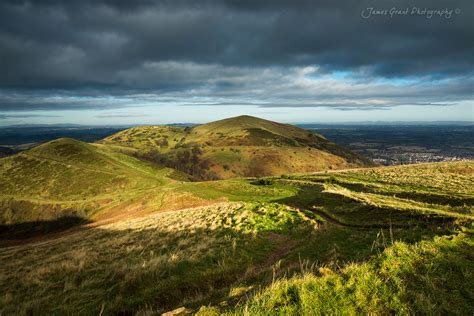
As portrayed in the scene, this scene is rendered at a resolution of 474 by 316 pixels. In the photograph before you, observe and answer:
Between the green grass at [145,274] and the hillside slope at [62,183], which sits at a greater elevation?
the green grass at [145,274]

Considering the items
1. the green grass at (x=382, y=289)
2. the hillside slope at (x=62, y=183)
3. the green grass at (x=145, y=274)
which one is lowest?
the hillside slope at (x=62, y=183)

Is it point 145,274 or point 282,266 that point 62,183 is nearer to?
point 145,274

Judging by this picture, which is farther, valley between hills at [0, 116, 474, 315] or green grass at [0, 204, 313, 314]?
green grass at [0, 204, 313, 314]

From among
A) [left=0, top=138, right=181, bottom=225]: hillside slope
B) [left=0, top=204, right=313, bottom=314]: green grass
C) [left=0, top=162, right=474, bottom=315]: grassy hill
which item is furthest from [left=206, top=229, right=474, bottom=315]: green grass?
[left=0, top=138, right=181, bottom=225]: hillside slope

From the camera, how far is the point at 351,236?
50.6ft

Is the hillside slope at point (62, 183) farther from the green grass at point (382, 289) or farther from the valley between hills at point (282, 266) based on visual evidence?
the green grass at point (382, 289)

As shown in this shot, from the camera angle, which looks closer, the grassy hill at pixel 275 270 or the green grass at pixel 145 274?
the grassy hill at pixel 275 270

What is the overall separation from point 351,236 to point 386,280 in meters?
8.77

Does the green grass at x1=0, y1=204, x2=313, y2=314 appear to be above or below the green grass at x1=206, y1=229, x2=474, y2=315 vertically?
below

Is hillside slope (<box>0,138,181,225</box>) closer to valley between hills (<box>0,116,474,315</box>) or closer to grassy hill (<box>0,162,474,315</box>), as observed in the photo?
valley between hills (<box>0,116,474,315</box>)

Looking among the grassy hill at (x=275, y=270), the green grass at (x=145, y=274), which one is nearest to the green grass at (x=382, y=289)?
the grassy hill at (x=275, y=270)

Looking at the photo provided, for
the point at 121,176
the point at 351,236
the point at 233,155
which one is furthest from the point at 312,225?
the point at 233,155

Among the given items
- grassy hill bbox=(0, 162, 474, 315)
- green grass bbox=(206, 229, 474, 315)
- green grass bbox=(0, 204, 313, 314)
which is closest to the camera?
green grass bbox=(206, 229, 474, 315)

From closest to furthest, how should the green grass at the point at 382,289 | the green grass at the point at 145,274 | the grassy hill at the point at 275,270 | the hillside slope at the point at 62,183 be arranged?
the green grass at the point at 382,289 < the grassy hill at the point at 275,270 < the green grass at the point at 145,274 < the hillside slope at the point at 62,183
